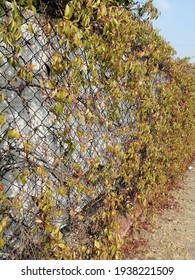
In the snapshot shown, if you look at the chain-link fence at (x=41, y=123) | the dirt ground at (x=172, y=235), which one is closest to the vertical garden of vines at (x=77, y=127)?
the chain-link fence at (x=41, y=123)

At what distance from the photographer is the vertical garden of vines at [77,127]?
1.98 metres

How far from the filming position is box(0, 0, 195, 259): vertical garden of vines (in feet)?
6.50

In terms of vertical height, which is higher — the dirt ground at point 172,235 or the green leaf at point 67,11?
the green leaf at point 67,11

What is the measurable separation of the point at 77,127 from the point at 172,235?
97.6 inches

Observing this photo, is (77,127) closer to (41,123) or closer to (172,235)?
(41,123)

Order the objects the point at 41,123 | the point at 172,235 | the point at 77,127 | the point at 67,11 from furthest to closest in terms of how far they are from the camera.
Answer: the point at 172,235 < the point at 77,127 < the point at 41,123 < the point at 67,11

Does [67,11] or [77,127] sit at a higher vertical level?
[67,11]

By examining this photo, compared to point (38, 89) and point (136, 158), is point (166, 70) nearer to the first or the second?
point (136, 158)

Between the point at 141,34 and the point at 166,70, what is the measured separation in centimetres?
138

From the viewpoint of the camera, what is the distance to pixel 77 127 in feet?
8.10

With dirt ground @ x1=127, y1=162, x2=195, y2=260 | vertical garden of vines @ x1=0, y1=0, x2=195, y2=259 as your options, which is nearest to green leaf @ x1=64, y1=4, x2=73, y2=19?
vertical garden of vines @ x1=0, y1=0, x2=195, y2=259

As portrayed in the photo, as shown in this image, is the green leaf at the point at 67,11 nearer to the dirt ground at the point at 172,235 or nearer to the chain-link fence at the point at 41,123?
the chain-link fence at the point at 41,123

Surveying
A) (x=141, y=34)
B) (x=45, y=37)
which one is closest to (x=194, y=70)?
(x=141, y=34)

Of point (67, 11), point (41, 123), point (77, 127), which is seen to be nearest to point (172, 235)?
point (77, 127)
